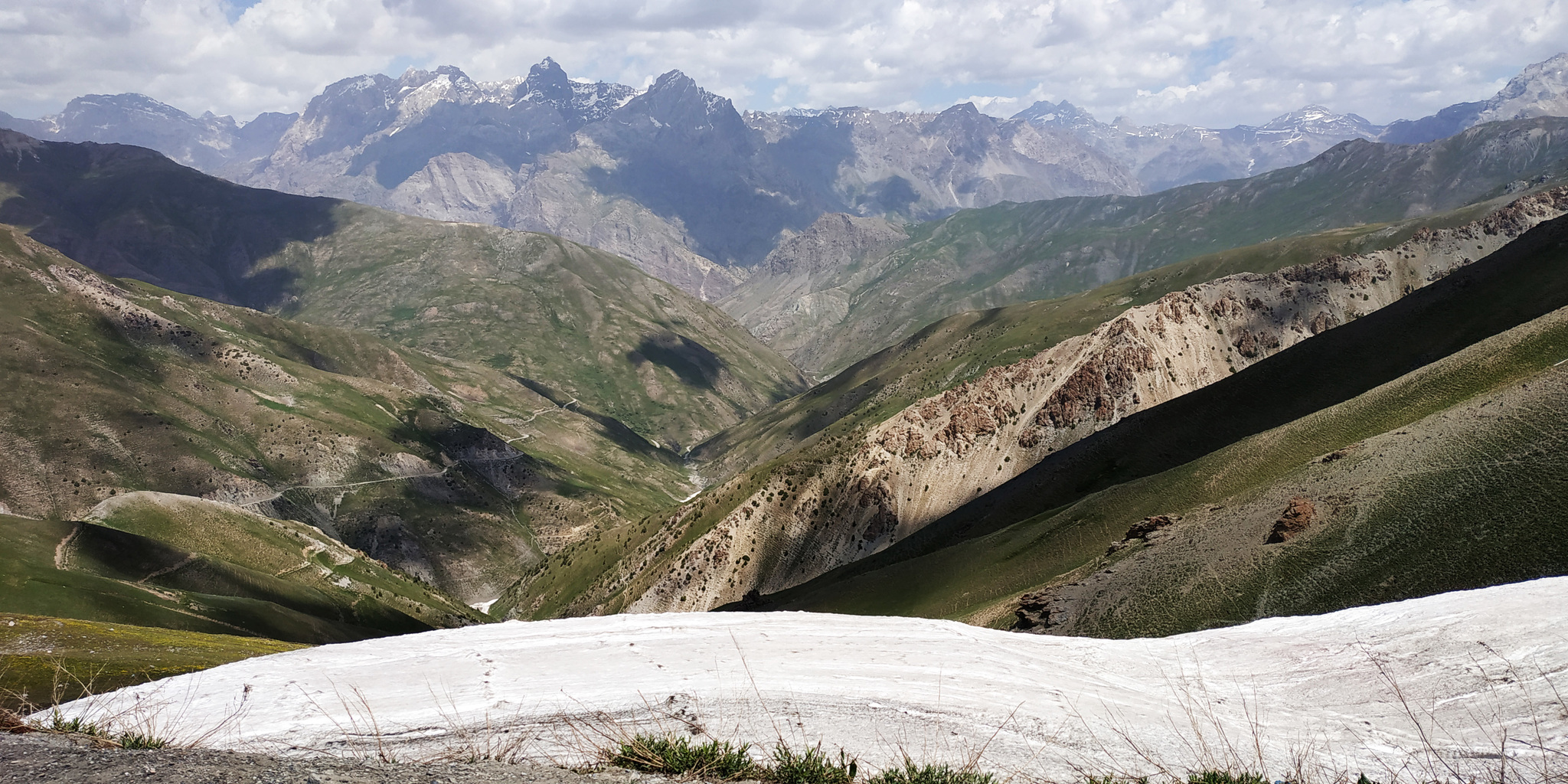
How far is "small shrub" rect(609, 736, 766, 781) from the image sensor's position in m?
8.99

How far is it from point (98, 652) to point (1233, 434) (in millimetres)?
77064

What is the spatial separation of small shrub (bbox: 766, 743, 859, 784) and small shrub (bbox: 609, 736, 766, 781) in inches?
9.6

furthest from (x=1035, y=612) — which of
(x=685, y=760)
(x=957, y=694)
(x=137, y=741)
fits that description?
(x=137, y=741)

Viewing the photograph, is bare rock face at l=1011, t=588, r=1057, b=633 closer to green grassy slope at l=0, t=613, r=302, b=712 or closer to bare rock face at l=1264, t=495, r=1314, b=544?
bare rock face at l=1264, t=495, r=1314, b=544

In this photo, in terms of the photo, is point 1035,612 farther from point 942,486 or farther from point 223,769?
point 942,486

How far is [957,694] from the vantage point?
12859 millimetres

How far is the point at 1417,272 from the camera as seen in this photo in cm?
→ 16712

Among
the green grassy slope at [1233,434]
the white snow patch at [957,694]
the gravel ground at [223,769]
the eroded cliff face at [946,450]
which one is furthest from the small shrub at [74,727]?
the eroded cliff face at [946,450]

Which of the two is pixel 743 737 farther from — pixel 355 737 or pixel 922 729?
pixel 355 737

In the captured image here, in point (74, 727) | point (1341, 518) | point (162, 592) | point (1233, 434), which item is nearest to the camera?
point (74, 727)

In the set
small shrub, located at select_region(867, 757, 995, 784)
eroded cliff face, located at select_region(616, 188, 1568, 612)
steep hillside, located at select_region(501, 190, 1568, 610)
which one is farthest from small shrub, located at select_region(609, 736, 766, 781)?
eroded cliff face, located at select_region(616, 188, 1568, 612)

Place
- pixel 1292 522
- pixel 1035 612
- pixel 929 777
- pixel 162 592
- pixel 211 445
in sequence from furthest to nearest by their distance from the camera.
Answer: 1. pixel 211 445
2. pixel 162 592
3. pixel 1035 612
4. pixel 1292 522
5. pixel 929 777

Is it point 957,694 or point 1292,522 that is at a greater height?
point 957,694

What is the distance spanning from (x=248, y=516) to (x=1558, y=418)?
141 m
